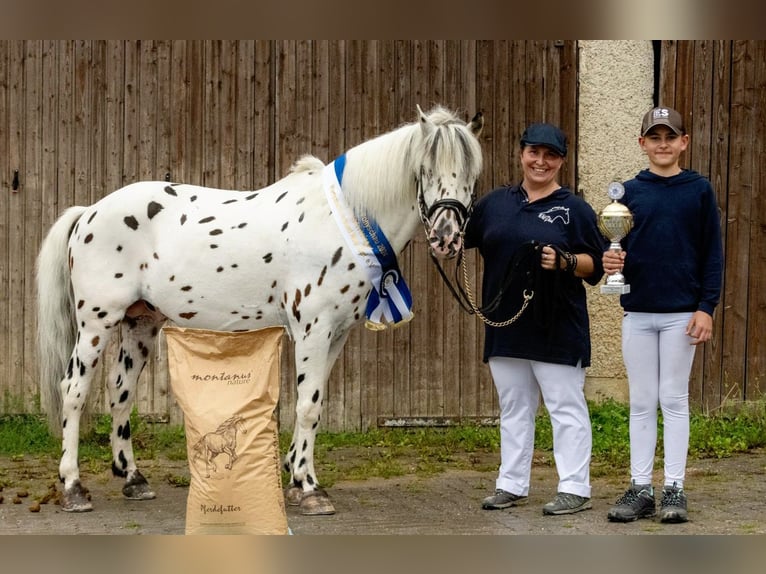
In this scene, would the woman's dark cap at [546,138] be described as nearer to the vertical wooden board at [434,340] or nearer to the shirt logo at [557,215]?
the shirt logo at [557,215]

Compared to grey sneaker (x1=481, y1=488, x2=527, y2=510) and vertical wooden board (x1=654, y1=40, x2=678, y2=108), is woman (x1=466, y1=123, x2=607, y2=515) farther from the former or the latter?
vertical wooden board (x1=654, y1=40, x2=678, y2=108)

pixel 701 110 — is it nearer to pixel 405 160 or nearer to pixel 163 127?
pixel 405 160

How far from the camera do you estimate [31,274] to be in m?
8.05

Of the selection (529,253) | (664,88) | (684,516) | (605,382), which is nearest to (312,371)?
(529,253)

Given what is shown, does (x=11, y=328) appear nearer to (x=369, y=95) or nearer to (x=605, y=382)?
(x=369, y=95)

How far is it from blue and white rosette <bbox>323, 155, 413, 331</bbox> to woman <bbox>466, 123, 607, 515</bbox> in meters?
0.48

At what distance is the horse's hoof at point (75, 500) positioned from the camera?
5805 millimetres

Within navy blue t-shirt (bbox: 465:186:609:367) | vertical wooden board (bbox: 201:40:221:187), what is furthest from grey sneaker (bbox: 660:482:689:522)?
vertical wooden board (bbox: 201:40:221:187)

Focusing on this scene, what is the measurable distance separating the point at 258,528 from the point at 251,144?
12.7 ft

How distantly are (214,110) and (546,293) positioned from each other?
3608 mm

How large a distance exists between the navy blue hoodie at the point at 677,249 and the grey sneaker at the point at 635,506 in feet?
3.10

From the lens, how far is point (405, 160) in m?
5.60

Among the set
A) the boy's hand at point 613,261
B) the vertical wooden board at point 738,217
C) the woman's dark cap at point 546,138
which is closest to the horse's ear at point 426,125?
the woman's dark cap at point 546,138

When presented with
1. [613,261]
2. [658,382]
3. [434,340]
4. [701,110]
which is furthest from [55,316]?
[701,110]
